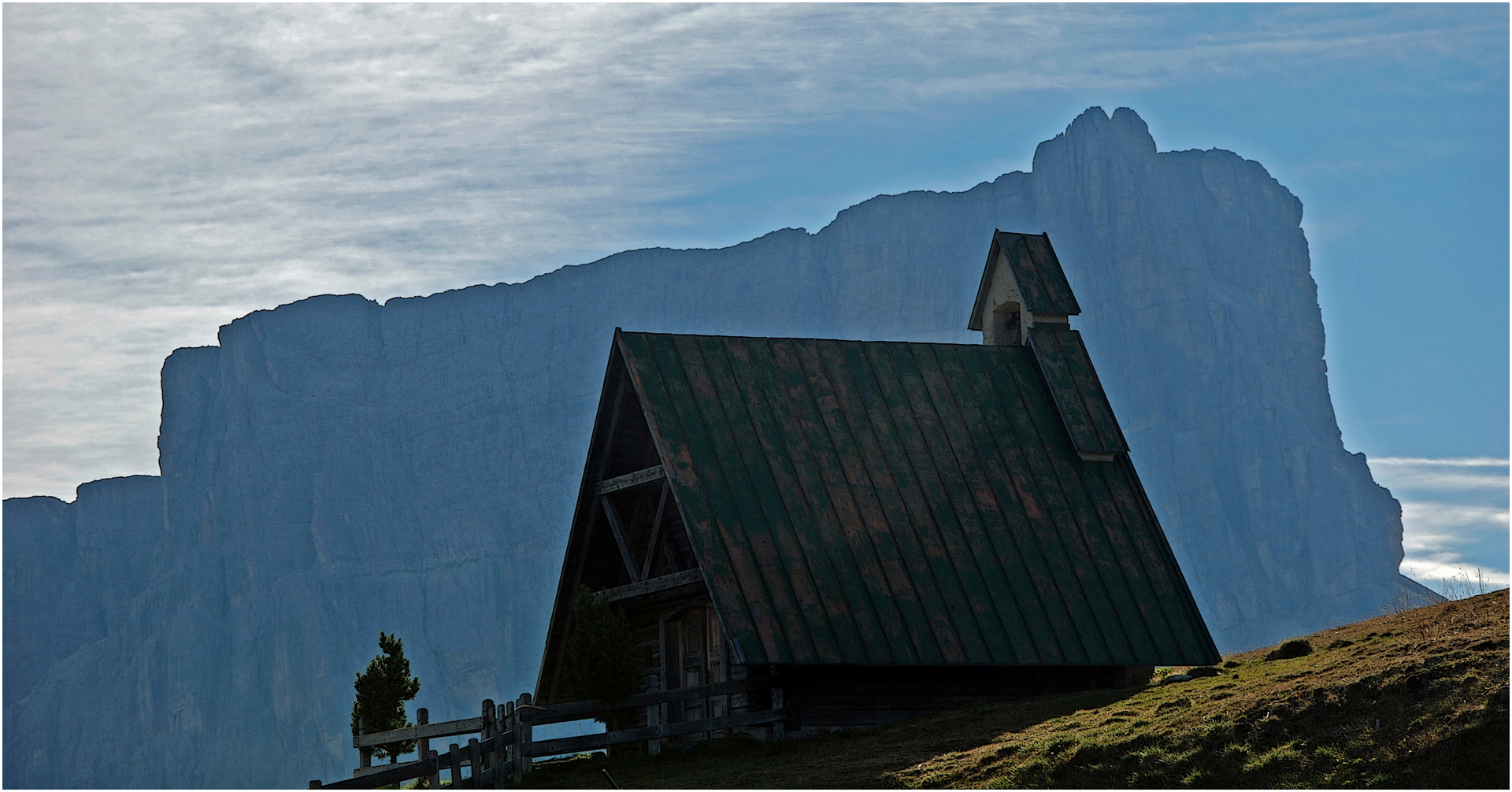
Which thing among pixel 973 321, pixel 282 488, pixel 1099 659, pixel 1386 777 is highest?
pixel 282 488

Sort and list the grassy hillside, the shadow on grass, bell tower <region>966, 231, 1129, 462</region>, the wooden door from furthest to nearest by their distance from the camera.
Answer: bell tower <region>966, 231, 1129, 462</region> → the wooden door → the shadow on grass → the grassy hillside

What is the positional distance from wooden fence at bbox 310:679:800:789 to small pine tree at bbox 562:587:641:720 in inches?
13.0

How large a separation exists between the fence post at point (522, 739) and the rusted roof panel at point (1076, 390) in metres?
10.9

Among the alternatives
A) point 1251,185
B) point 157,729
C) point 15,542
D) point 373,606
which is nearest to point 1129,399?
point 1251,185

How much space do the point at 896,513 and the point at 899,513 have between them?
0.14 ft

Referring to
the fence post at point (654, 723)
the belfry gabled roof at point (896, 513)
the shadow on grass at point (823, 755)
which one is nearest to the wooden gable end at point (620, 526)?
the belfry gabled roof at point (896, 513)

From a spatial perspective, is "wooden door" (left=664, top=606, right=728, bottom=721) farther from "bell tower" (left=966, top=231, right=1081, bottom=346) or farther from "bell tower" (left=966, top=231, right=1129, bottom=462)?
"bell tower" (left=966, top=231, right=1081, bottom=346)

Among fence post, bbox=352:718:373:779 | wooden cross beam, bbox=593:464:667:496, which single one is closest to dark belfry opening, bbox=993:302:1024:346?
wooden cross beam, bbox=593:464:667:496

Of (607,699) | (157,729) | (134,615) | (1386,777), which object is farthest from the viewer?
(134,615)

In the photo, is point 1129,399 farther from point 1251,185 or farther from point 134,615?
point 134,615

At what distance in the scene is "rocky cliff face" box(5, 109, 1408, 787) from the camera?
542 ft

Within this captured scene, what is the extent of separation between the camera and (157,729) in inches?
6476

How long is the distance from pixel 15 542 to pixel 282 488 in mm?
33702

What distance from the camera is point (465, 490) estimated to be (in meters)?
183
